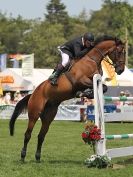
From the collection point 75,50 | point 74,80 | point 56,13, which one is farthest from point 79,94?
point 56,13

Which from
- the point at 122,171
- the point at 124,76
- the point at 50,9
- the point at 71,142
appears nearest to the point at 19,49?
the point at 50,9

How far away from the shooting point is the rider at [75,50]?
391 inches

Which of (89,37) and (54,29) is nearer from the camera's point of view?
(89,37)

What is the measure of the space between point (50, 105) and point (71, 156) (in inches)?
62.6

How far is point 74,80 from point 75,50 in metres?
0.69

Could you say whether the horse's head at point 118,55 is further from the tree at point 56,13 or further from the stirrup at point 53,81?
the tree at point 56,13

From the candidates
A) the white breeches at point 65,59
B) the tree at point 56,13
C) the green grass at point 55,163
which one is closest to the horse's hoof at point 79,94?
the white breeches at point 65,59

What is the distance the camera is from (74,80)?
9.66 metres

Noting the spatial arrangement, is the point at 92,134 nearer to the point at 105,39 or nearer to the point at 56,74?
the point at 56,74

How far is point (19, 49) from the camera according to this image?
102 metres

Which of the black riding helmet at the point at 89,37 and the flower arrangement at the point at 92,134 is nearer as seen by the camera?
the flower arrangement at the point at 92,134

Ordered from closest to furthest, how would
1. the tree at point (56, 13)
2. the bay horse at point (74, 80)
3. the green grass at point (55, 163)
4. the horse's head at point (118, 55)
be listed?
the green grass at point (55, 163) < the bay horse at point (74, 80) < the horse's head at point (118, 55) < the tree at point (56, 13)

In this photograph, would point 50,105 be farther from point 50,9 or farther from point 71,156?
point 50,9

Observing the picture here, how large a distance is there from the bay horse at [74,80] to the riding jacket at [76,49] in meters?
0.11
